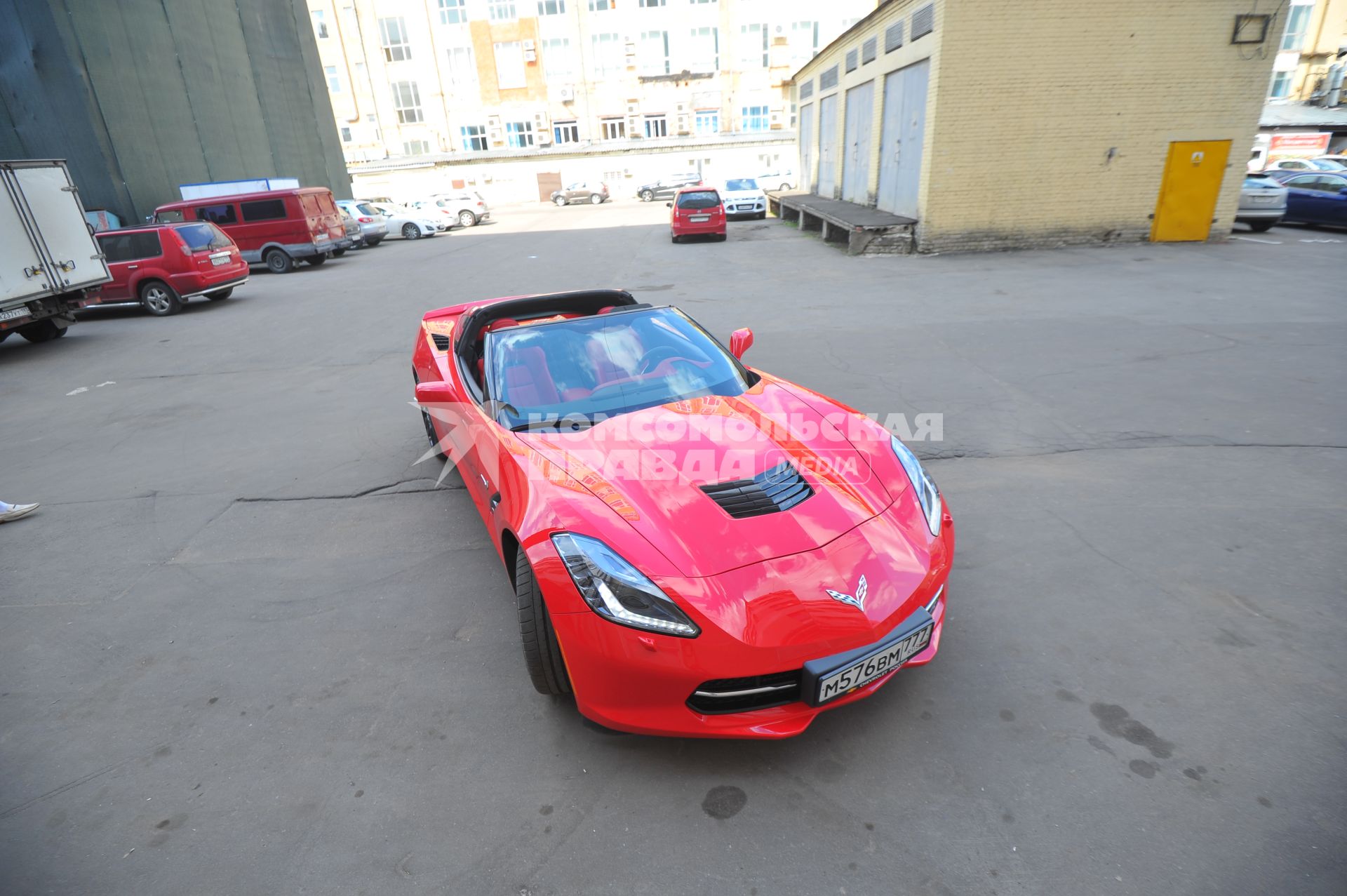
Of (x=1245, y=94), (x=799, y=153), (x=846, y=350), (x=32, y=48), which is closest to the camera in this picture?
(x=846, y=350)

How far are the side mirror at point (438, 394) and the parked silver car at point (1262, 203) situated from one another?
1901 centimetres

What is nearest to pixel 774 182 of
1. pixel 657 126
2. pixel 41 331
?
pixel 657 126

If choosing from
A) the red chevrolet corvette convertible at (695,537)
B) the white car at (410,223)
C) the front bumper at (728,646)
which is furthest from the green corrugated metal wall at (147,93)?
the front bumper at (728,646)

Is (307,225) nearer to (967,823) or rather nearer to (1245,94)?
(967,823)

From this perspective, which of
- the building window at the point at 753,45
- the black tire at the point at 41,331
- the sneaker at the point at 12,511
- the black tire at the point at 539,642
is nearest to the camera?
the black tire at the point at 539,642

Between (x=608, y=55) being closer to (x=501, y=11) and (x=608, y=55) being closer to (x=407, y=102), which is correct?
(x=501, y=11)

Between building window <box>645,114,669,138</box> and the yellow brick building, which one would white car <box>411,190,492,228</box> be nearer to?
the yellow brick building

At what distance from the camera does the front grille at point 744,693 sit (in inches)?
88.2

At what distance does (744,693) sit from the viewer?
2.25 m

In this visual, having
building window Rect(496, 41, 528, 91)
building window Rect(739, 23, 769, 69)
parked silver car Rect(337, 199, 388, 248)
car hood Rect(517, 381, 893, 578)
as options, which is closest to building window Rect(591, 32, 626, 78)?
building window Rect(496, 41, 528, 91)

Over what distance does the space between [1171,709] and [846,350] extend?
559 centimetres

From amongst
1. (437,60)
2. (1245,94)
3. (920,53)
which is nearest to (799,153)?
(920,53)

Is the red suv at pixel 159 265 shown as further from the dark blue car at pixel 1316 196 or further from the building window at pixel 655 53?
the building window at pixel 655 53

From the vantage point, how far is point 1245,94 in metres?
13.6
